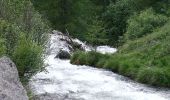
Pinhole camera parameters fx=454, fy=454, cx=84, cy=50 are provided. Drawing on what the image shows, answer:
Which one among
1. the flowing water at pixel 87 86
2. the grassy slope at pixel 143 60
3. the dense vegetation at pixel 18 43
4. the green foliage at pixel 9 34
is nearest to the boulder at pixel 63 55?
the grassy slope at pixel 143 60

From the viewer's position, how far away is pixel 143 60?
29047 millimetres

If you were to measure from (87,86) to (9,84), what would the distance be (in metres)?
9.85

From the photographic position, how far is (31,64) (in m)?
20.3

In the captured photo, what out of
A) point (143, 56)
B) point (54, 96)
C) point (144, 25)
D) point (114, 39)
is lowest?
point (114, 39)

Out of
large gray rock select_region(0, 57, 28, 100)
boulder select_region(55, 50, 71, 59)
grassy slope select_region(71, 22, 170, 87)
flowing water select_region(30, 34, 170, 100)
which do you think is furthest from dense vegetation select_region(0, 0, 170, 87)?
boulder select_region(55, 50, 71, 59)

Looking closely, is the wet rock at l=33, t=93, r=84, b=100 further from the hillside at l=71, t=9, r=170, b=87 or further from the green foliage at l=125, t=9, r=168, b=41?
the green foliage at l=125, t=9, r=168, b=41

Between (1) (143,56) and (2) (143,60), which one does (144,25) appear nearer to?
(1) (143,56)

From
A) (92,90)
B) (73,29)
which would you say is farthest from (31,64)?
(73,29)

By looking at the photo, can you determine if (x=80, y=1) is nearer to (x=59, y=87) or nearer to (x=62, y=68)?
(x=62, y=68)

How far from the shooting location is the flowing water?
70.6ft

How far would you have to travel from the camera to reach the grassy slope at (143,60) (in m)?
25.4

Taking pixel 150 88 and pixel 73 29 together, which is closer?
pixel 150 88

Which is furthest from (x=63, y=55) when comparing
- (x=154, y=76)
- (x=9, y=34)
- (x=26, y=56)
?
(x=26, y=56)

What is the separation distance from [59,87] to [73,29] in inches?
1314
